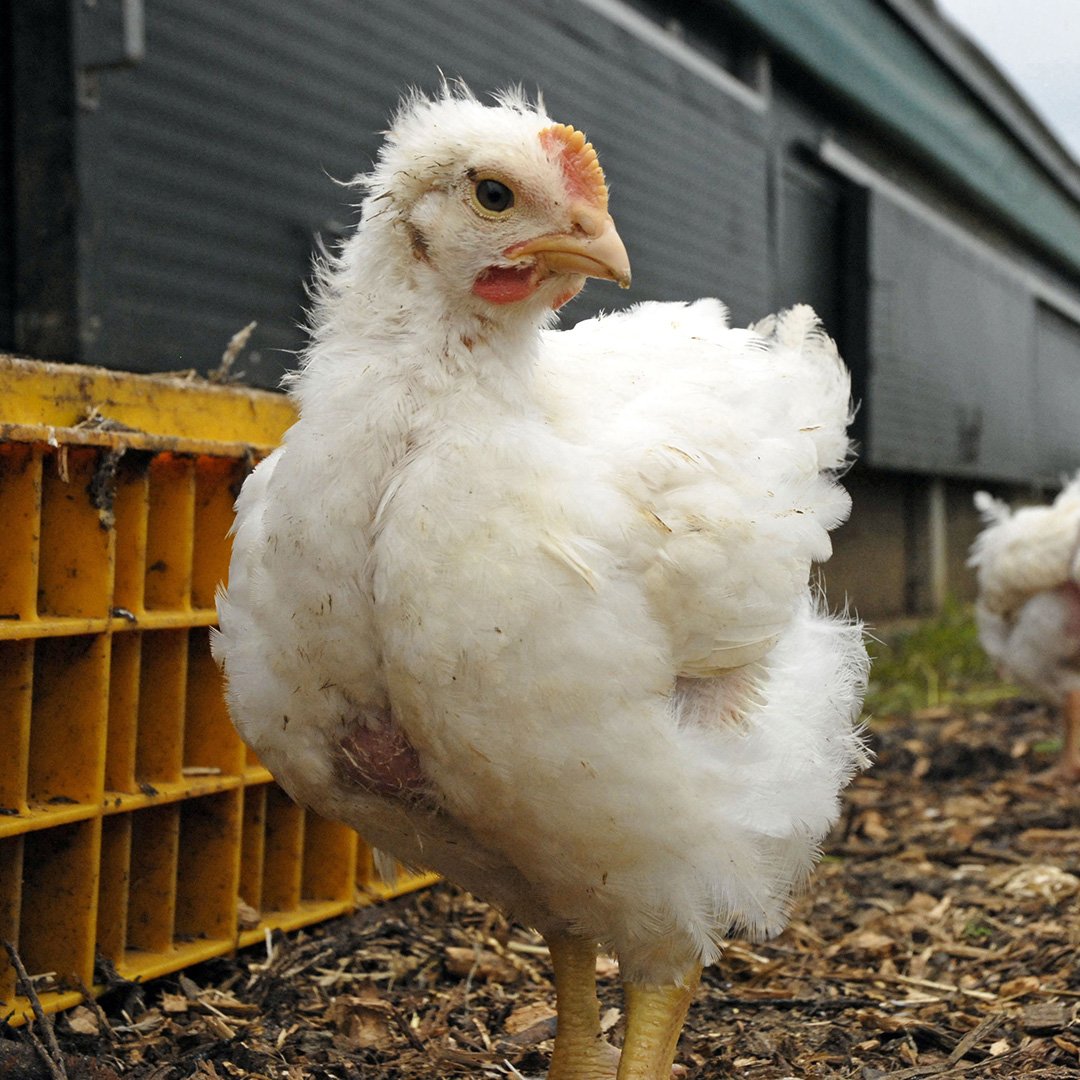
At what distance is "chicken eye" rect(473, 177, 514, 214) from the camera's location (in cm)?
214

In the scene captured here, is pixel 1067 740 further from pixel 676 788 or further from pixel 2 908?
pixel 2 908

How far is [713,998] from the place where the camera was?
3.27m

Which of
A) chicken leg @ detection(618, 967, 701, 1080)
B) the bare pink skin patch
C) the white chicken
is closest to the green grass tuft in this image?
chicken leg @ detection(618, 967, 701, 1080)

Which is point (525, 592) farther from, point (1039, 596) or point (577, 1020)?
point (1039, 596)

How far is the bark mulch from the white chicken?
2.08 feet

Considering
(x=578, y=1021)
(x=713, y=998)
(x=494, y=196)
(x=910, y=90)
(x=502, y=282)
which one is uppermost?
(x=910, y=90)

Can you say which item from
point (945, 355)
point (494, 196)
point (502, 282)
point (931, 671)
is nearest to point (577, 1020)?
point (502, 282)

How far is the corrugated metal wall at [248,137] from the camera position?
13.9ft

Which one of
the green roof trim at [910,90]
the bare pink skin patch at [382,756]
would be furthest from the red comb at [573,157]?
the green roof trim at [910,90]

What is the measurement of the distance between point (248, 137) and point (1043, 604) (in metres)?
4.66

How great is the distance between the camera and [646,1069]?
2383mm

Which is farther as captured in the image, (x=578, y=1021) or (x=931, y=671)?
(x=931, y=671)

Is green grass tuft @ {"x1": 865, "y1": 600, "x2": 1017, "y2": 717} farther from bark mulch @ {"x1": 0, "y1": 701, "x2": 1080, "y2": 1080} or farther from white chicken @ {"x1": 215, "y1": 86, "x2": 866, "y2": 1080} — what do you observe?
white chicken @ {"x1": 215, "y1": 86, "x2": 866, "y2": 1080}

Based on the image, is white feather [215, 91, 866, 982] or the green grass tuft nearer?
white feather [215, 91, 866, 982]
